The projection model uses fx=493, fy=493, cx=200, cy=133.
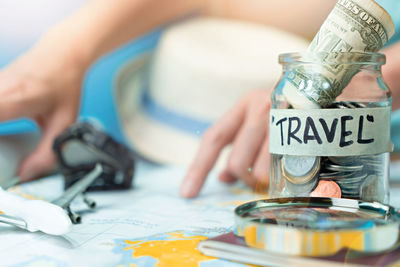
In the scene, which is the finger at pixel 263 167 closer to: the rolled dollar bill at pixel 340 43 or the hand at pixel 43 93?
the rolled dollar bill at pixel 340 43

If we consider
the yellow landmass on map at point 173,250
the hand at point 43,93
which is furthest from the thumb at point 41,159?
the yellow landmass on map at point 173,250

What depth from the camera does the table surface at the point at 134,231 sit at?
15.5 inches

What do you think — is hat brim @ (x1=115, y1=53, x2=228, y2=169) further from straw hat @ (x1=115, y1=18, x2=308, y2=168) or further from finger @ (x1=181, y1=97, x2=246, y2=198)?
finger @ (x1=181, y1=97, x2=246, y2=198)

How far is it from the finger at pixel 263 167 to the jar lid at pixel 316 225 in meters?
0.24

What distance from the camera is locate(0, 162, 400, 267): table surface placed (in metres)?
0.39

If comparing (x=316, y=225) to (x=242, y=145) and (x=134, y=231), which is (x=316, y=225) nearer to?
(x=134, y=231)

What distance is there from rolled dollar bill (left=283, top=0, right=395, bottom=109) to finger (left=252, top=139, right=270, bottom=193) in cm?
21

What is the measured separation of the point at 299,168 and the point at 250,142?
0.24m

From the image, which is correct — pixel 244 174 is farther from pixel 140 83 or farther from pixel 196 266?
pixel 140 83

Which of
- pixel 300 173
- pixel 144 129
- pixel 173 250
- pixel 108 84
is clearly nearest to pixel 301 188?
pixel 300 173

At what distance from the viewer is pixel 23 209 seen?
444 mm

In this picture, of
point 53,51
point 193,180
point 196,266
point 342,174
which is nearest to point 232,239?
point 196,266

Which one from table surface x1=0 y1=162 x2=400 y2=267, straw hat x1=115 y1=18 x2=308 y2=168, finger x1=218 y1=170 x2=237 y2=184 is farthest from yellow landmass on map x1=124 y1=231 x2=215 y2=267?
straw hat x1=115 y1=18 x2=308 y2=168

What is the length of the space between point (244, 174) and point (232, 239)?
342 mm
